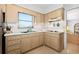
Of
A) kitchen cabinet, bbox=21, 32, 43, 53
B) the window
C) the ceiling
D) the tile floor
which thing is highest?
the ceiling

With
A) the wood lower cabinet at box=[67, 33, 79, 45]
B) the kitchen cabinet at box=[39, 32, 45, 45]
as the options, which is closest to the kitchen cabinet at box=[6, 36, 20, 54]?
the kitchen cabinet at box=[39, 32, 45, 45]

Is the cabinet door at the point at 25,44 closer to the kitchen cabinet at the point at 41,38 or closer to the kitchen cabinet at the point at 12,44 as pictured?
the kitchen cabinet at the point at 12,44

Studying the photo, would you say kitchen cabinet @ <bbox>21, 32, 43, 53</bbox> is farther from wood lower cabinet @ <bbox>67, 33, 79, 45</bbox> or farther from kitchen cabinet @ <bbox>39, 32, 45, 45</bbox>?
wood lower cabinet @ <bbox>67, 33, 79, 45</bbox>

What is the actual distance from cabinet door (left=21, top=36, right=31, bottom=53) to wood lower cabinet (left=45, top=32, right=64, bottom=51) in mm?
276

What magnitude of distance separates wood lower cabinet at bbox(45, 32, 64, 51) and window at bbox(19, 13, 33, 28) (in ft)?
1.07

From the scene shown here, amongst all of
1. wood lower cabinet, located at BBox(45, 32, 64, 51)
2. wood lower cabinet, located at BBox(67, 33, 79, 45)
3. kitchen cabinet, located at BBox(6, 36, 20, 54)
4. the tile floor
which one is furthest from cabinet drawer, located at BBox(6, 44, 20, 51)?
wood lower cabinet, located at BBox(67, 33, 79, 45)

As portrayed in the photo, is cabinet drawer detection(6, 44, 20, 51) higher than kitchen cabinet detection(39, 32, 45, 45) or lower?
lower

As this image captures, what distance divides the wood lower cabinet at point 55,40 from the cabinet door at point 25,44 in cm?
28

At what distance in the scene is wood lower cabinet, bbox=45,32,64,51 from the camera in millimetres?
1765

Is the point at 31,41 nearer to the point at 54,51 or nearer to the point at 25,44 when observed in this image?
the point at 25,44

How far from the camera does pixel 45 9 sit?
1.80m

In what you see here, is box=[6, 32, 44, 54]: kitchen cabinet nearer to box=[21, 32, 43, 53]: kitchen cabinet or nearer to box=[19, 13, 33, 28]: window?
box=[21, 32, 43, 53]: kitchen cabinet

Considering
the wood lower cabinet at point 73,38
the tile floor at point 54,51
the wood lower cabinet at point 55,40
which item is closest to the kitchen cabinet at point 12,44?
the tile floor at point 54,51
